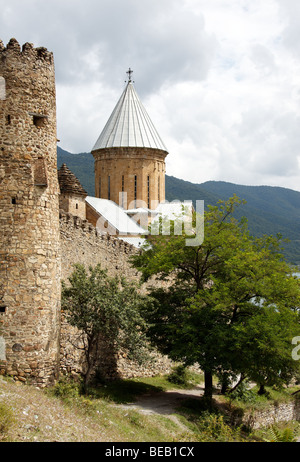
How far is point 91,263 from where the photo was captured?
14.8 m

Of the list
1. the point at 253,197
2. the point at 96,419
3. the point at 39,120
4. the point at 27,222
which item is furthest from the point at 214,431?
the point at 253,197

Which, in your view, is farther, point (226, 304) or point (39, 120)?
point (226, 304)

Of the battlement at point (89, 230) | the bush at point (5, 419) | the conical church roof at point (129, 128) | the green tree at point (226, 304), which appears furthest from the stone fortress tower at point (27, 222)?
the conical church roof at point (129, 128)

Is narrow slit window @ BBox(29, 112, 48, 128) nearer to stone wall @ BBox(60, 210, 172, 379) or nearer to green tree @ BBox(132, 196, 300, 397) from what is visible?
stone wall @ BBox(60, 210, 172, 379)

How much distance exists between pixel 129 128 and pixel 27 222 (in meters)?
23.9

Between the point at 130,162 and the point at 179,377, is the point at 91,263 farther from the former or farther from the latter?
the point at 130,162

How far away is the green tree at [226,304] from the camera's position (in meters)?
12.7

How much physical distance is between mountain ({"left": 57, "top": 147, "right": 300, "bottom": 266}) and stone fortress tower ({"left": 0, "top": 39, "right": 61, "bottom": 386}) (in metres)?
43.3

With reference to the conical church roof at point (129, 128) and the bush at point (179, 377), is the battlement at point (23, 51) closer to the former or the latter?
the bush at point (179, 377)

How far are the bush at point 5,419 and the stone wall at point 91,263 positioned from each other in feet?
15.2

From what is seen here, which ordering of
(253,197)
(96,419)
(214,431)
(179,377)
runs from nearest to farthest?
(96,419) → (214,431) → (179,377) → (253,197)
